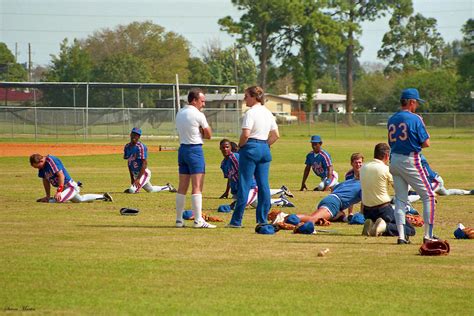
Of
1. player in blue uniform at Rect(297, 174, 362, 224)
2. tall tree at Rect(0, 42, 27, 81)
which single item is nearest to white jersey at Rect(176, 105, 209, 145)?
player in blue uniform at Rect(297, 174, 362, 224)

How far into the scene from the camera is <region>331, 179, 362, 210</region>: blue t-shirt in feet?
51.5

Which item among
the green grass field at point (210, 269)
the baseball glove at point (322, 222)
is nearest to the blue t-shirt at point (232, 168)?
the green grass field at point (210, 269)

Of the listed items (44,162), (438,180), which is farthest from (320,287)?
(438,180)

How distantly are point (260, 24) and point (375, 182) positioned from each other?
80.0 m

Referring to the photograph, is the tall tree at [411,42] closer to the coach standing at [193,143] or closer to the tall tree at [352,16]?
the tall tree at [352,16]

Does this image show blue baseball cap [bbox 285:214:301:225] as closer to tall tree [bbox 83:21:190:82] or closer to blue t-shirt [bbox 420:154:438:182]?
blue t-shirt [bbox 420:154:438:182]

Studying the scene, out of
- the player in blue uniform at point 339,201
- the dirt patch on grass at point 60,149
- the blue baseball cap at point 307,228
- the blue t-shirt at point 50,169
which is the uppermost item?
the blue t-shirt at point 50,169

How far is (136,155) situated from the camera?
75.0 feet

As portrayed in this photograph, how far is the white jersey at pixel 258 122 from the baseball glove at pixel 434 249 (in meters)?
3.51

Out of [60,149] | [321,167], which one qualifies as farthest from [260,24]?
[321,167]

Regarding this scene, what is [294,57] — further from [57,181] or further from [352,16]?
[57,181]

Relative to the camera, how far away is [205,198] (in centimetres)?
2164

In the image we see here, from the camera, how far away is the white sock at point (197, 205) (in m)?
14.8

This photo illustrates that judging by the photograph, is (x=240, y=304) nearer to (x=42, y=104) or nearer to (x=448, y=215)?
(x=448, y=215)
